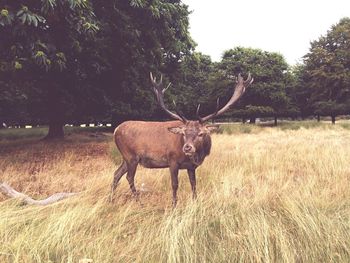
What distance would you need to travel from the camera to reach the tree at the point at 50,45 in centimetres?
709

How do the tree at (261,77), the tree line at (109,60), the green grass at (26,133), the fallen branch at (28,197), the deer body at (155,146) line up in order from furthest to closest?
the tree at (261,77)
the green grass at (26,133)
the tree line at (109,60)
the deer body at (155,146)
the fallen branch at (28,197)

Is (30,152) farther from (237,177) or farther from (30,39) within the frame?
(237,177)

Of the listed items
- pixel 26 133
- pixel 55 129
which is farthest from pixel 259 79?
pixel 55 129

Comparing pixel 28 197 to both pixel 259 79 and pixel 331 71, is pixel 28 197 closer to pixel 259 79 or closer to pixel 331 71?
pixel 259 79

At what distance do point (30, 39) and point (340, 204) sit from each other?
278 inches

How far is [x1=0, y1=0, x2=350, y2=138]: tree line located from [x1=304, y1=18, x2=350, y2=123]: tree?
3.3 inches

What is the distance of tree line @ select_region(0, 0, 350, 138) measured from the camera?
7973 millimetres

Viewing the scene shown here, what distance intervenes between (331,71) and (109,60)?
22.1 meters

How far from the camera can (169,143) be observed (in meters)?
5.55

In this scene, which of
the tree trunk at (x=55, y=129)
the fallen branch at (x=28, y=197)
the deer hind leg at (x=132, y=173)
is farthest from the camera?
the tree trunk at (x=55, y=129)

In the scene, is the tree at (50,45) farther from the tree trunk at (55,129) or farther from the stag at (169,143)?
the stag at (169,143)

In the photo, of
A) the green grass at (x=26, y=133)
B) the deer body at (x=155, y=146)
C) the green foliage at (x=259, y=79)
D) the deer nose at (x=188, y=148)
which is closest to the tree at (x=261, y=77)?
the green foliage at (x=259, y=79)

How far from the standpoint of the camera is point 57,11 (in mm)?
7738

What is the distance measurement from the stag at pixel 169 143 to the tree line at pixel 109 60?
2787mm
